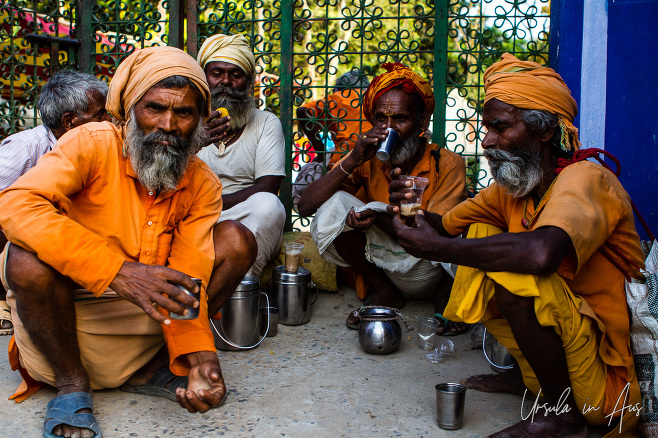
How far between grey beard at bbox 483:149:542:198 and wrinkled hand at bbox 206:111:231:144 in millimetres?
2254

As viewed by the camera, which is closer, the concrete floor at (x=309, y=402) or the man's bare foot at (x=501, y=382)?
the concrete floor at (x=309, y=402)

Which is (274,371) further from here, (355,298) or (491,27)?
(491,27)

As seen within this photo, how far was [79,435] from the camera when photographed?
2.54 meters

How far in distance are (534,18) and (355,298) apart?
2.70 m

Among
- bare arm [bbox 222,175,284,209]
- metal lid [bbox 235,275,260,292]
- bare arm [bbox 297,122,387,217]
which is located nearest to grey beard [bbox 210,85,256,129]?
bare arm [bbox 222,175,284,209]

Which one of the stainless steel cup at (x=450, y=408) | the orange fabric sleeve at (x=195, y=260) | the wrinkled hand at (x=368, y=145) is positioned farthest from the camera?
the wrinkled hand at (x=368, y=145)

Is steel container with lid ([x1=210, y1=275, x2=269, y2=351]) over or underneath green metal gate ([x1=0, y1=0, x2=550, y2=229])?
underneath

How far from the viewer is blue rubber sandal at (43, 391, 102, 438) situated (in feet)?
8.33

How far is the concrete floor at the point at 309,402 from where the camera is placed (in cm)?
271

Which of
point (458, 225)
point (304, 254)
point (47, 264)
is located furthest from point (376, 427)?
point (304, 254)

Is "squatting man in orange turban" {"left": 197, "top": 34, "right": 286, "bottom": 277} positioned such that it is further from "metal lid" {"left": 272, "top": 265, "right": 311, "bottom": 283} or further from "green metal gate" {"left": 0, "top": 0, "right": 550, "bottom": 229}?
"green metal gate" {"left": 0, "top": 0, "right": 550, "bottom": 229}

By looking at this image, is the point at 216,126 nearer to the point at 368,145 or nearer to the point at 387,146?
the point at 368,145

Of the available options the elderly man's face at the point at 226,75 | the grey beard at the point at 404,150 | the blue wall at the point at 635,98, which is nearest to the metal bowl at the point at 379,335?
the grey beard at the point at 404,150

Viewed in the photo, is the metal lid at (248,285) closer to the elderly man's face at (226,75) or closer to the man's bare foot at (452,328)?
the man's bare foot at (452,328)
